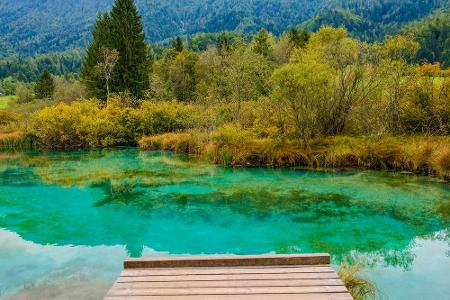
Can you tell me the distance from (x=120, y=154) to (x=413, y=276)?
913 inches

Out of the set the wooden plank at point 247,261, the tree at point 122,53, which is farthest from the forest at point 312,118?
the wooden plank at point 247,261

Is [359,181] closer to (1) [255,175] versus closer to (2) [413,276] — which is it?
(1) [255,175]

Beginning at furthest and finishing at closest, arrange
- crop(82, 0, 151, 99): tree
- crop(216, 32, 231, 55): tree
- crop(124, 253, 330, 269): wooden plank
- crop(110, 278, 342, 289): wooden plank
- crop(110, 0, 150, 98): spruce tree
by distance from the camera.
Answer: crop(110, 0, 150, 98): spruce tree, crop(82, 0, 151, 99): tree, crop(216, 32, 231, 55): tree, crop(124, 253, 330, 269): wooden plank, crop(110, 278, 342, 289): wooden plank

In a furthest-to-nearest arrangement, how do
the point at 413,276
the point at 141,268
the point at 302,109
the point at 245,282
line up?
1. the point at 302,109
2. the point at 413,276
3. the point at 141,268
4. the point at 245,282

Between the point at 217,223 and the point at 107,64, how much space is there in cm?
3400

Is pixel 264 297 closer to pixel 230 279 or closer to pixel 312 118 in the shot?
pixel 230 279

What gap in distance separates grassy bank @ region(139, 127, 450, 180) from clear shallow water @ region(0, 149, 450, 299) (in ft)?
3.24

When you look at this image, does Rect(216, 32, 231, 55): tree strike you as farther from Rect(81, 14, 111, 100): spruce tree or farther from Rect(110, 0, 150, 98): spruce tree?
Rect(81, 14, 111, 100): spruce tree

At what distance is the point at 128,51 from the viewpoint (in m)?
46.0

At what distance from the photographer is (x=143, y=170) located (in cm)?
2194

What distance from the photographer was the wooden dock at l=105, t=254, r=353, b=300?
189 inches

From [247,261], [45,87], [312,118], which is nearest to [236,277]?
[247,261]

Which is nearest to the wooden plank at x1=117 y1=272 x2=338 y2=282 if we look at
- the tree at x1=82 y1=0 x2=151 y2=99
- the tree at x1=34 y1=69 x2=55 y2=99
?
the tree at x1=82 y1=0 x2=151 y2=99

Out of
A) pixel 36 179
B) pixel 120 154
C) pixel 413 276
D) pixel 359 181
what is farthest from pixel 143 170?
pixel 413 276
